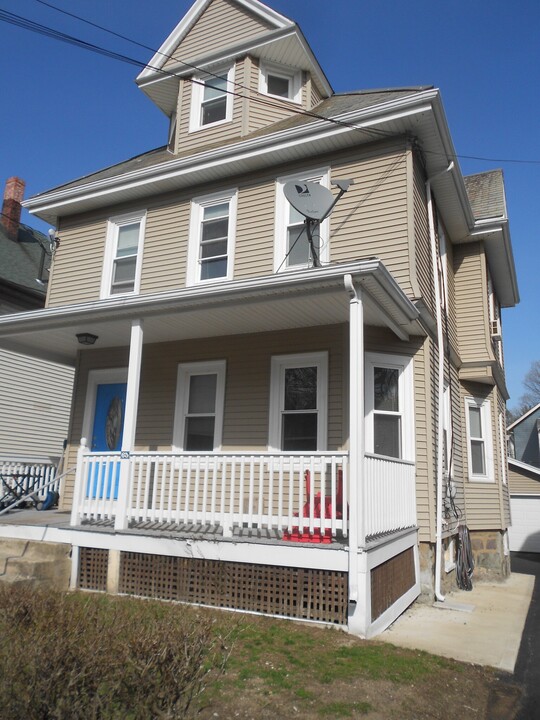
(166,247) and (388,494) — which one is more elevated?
(166,247)

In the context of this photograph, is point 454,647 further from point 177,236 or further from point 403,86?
point 403,86

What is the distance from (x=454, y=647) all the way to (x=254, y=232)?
665 centimetres

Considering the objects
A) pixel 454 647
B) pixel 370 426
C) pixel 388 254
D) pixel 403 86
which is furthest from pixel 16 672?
pixel 403 86

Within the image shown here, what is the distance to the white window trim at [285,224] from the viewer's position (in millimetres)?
8805

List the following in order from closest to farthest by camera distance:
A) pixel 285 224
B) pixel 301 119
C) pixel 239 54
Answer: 1. pixel 285 224
2. pixel 301 119
3. pixel 239 54

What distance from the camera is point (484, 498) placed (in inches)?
407

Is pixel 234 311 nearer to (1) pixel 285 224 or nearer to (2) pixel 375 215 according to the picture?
(1) pixel 285 224

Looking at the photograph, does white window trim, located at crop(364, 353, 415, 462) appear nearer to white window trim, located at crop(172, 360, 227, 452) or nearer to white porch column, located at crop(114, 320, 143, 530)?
white window trim, located at crop(172, 360, 227, 452)

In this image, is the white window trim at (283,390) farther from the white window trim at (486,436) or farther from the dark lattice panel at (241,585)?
the white window trim at (486,436)

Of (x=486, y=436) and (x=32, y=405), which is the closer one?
(x=486, y=436)

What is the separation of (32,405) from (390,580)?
36.8 ft

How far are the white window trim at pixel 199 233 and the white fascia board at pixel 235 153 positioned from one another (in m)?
0.53

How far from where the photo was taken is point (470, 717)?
12.3 ft

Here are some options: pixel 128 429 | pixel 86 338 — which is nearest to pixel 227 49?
pixel 86 338
